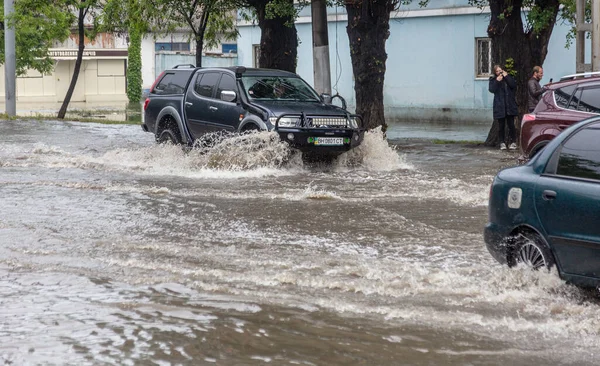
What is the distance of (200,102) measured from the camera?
725 inches

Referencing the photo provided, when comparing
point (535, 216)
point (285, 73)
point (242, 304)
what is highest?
point (285, 73)

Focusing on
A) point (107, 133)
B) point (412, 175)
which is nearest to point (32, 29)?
point (107, 133)

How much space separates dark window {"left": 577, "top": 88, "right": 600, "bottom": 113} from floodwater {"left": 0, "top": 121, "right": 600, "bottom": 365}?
1726 millimetres

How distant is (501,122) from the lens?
70.1ft

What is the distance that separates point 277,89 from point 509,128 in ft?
18.5

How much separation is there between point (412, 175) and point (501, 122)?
17.8ft

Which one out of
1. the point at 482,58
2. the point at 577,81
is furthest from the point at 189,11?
the point at 577,81

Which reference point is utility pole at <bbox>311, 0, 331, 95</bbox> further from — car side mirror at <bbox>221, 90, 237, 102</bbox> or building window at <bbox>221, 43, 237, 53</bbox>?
building window at <bbox>221, 43, 237, 53</bbox>

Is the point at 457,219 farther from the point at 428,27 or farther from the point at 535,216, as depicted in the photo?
the point at 428,27

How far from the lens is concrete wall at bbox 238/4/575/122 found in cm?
3369

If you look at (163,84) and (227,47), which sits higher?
(227,47)

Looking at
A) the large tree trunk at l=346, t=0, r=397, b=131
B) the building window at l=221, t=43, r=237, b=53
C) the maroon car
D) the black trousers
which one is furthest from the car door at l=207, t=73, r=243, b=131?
the building window at l=221, t=43, r=237, b=53

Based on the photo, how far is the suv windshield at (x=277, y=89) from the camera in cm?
1764

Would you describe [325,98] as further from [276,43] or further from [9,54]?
[9,54]
